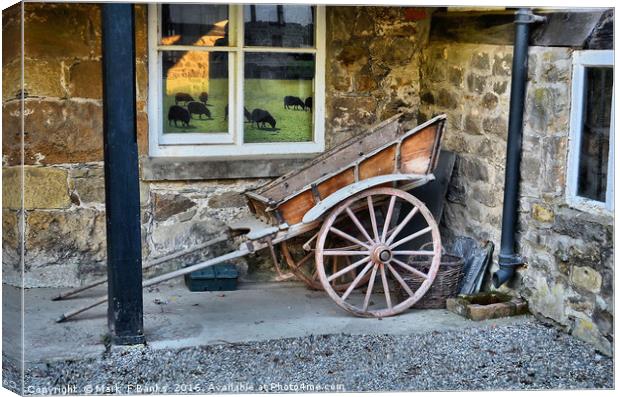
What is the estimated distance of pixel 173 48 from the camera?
6.95 meters

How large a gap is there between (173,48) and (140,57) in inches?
8.7

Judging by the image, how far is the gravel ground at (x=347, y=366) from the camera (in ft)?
18.1

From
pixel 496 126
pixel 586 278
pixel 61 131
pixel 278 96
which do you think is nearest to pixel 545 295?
pixel 586 278

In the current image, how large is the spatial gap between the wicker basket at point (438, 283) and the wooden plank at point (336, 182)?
687mm

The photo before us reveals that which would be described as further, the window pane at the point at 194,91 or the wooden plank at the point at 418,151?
the window pane at the point at 194,91

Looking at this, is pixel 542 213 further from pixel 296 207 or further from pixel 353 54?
pixel 353 54

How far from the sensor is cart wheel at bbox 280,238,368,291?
22.9 ft

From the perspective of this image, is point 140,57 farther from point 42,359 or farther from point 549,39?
point 549,39

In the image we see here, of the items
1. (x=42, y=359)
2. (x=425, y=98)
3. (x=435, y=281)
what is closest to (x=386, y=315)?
(x=435, y=281)

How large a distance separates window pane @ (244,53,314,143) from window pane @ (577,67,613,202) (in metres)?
1.95

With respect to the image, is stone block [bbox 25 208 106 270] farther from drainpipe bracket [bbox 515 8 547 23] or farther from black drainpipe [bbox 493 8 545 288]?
drainpipe bracket [bbox 515 8 547 23]

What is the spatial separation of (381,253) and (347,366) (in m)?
0.97

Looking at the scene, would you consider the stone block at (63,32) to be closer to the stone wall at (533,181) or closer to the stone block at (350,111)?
the stone block at (350,111)

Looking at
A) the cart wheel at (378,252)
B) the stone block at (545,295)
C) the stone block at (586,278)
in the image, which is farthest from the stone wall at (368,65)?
the stone block at (586,278)
